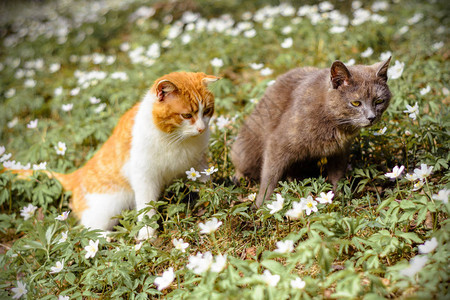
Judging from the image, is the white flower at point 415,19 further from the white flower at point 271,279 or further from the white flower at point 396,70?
the white flower at point 271,279

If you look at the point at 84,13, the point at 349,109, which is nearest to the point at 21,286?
the point at 349,109

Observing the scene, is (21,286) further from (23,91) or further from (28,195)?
(23,91)

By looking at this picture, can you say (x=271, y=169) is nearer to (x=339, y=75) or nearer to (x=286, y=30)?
(x=339, y=75)

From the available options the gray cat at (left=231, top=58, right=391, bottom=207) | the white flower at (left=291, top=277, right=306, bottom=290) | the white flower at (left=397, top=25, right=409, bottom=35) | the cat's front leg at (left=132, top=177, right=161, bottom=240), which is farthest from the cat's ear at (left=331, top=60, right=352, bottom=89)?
the white flower at (left=397, top=25, right=409, bottom=35)

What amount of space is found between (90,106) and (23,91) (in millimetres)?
1680

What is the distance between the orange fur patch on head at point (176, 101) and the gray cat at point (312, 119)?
676 millimetres

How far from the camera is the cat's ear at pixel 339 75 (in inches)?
108

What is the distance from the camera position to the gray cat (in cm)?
280

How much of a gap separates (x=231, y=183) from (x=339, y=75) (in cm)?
138

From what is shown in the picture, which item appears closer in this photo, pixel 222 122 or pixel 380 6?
pixel 222 122

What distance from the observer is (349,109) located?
2.81 m

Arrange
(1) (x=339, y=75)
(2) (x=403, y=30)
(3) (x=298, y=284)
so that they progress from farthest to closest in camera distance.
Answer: (2) (x=403, y=30) → (1) (x=339, y=75) → (3) (x=298, y=284)

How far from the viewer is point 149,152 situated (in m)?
3.15

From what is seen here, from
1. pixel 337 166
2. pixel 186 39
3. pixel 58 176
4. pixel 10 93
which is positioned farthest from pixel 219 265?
pixel 10 93
